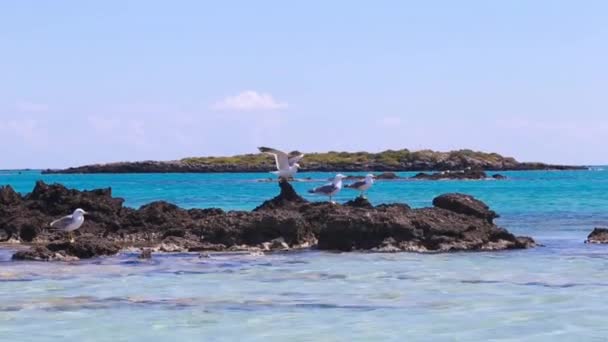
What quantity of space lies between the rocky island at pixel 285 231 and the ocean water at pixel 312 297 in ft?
2.65

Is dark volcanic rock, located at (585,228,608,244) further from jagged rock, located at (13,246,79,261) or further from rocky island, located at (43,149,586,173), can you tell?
rocky island, located at (43,149,586,173)

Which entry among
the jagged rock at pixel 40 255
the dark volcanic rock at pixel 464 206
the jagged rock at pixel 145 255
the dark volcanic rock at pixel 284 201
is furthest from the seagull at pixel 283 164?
the jagged rock at pixel 40 255

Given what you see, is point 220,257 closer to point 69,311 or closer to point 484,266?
point 484,266

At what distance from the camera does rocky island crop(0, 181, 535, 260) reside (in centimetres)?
2312

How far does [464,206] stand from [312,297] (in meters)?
10.8

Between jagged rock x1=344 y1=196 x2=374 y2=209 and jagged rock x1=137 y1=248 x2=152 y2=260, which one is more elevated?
jagged rock x1=344 y1=196 x2=374 y2=209

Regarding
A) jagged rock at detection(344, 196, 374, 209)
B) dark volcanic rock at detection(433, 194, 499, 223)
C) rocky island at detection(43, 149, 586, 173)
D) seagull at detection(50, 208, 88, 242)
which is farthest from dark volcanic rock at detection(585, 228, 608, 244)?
rocky island at detection(43, 149, 586, 173)

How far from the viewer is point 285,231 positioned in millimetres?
24109

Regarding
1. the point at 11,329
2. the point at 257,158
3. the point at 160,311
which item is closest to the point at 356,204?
the point at 160,311

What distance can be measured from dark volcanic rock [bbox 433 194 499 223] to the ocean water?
3.00 meters

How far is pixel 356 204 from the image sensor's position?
26.5 metres

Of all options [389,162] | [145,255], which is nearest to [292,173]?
[145,255]

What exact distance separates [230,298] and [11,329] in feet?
11.8

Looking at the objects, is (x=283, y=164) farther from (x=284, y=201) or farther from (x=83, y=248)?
(x=83, y=248)
